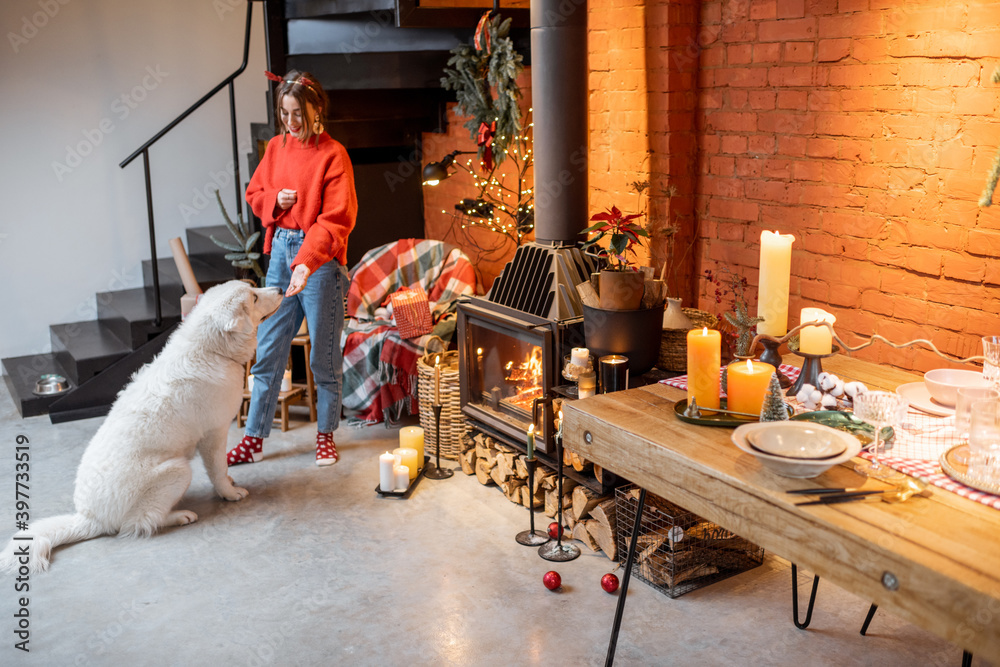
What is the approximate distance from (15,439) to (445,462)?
2.05 m

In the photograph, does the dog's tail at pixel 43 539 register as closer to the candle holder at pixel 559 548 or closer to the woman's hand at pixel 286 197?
the woman's hand at pixel 286 197

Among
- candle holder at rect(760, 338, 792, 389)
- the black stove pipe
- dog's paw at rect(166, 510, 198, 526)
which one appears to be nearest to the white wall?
dog's paw at rect(166, 510, 198, 526)

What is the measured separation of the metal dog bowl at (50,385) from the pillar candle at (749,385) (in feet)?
12.4

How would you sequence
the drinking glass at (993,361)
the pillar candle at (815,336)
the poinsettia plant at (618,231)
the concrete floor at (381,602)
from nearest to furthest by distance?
the drinking glass at (993,361) → the pillar candle at (815,336) → the concrete floor at (381,602) → the poinsettia plant at (618,231)

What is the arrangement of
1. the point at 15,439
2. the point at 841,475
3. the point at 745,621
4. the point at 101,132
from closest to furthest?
the point at 841,475 → the point at 745,621 → the point at 15,439 → the point at 101,132

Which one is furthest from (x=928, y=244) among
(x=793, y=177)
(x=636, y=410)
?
(x=636, y=410)

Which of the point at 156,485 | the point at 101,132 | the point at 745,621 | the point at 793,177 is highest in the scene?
the point at 101,132

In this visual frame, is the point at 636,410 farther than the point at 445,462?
No

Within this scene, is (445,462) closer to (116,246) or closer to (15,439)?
(15,439)

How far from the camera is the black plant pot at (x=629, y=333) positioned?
8.54 feet

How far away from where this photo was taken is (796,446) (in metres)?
1.63

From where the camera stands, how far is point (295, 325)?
12.2ft

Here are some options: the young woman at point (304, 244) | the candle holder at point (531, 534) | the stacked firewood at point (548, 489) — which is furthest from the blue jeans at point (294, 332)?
the candle holder at point (531, 534)

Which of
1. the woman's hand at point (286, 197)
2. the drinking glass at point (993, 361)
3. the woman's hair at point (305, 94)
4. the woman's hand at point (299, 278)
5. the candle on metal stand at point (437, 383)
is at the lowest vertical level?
the candle on metal stand at point (437, 383)
